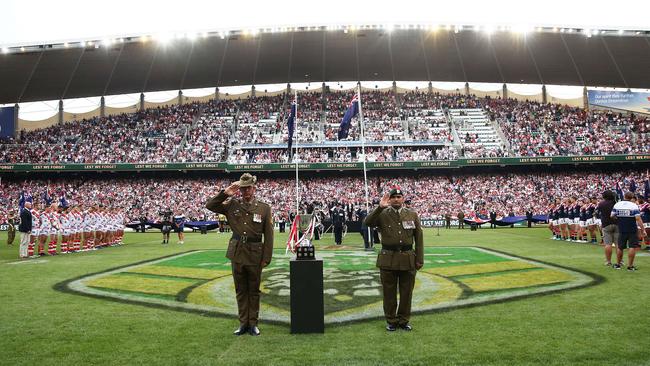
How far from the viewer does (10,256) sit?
17.5m

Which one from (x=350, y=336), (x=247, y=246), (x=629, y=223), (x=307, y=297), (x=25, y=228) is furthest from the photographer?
(x=25, y=228)

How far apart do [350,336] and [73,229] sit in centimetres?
1787

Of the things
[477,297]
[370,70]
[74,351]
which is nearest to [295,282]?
[74,351]

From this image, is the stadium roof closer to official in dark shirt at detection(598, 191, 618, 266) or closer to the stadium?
the stadium

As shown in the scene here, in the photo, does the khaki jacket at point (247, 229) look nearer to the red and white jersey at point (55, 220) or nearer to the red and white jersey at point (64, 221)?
the red and white jersey at point (55, 220)

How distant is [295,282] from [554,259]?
35.9 feet

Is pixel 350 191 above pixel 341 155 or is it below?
below

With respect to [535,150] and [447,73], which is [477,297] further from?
[447,73]

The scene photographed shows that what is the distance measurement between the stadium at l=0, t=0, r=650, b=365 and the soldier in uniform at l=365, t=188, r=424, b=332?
33 millimetres

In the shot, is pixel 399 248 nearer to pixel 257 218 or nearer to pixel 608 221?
pixel 257 218

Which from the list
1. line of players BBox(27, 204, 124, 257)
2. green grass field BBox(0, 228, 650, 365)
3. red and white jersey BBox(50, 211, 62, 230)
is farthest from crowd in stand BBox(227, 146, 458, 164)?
green grass field BBox(0, 228, 650, 365)

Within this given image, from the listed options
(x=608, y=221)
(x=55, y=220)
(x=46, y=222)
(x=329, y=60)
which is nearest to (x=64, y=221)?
(x=55, y=220)

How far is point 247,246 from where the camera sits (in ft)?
20.8

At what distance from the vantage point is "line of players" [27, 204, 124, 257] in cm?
1830
